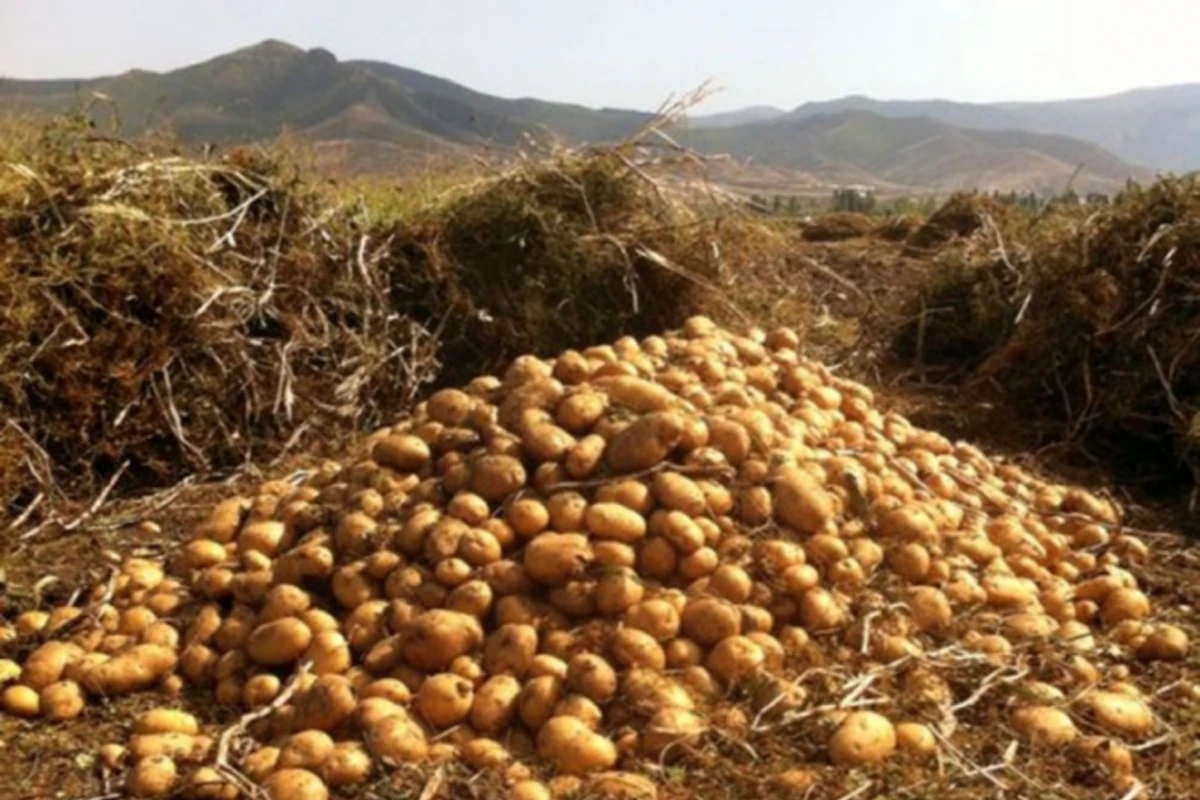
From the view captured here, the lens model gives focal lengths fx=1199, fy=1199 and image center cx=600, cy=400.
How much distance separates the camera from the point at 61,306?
4.87 metres

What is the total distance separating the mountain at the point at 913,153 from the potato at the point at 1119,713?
87.1 m

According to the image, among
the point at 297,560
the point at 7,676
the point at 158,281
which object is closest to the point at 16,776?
the point at 7,676

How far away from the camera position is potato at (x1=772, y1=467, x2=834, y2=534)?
349 cm

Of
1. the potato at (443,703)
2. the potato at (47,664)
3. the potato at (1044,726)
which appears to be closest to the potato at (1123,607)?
the potato at (1044,726)

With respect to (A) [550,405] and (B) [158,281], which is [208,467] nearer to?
(B) [158,281]

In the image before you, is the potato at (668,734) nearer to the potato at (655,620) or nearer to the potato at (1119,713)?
the potato at (655,620)

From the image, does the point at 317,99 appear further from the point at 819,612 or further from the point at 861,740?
the point at 861,740

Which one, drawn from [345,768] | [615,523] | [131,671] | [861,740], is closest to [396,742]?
[345,768]

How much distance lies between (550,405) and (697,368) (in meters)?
0.67

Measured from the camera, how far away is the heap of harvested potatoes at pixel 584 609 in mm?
2957

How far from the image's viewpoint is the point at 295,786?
275 cm

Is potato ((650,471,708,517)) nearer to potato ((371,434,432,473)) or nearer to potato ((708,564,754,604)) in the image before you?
potato ((708,564,754,604))

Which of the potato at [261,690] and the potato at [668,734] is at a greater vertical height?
the potato at [668,734]

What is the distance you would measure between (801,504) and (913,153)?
404 feet
